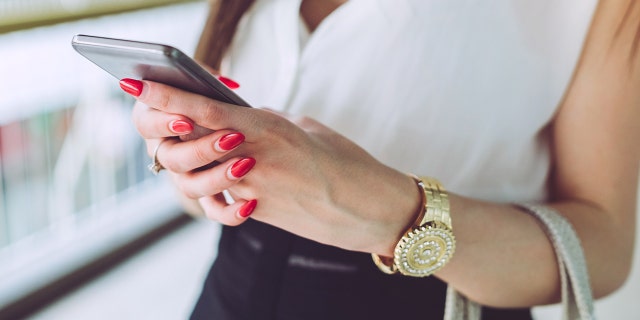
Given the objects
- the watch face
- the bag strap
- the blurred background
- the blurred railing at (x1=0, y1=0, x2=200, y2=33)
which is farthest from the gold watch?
the blurred railing at (x1=0, y1=0, x2=200, y2=33)

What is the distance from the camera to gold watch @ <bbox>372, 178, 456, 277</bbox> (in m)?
0.54

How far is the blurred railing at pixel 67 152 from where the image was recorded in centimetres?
148

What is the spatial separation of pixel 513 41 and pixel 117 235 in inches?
58.9

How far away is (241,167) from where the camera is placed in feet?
1.58

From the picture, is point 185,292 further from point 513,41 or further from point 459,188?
point 513,41

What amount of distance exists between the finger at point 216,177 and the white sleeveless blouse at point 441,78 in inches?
8.1

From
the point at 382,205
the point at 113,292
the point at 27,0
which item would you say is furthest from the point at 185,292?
the point at 382,205

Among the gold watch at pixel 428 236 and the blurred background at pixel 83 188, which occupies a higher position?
the gold watch at pixel 428 236

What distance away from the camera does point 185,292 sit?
6.32 feet

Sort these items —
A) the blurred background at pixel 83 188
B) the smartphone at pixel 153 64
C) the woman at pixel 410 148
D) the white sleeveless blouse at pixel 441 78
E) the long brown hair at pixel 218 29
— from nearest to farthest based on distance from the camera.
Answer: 1. the smartphone at pixel 153 64
2. the woman at pixel 410 148
3. the white sleeveless blouse at pixel 441 78
4. the long brown hair at pixel 218 29
5. the blurred background at pixel 83 188

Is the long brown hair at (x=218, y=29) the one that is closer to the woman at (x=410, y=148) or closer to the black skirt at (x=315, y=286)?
the woman at (x=410, y=148)

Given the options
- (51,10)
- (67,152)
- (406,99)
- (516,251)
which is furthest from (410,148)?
(67,152)

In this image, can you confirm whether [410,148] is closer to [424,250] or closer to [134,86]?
[424,250]

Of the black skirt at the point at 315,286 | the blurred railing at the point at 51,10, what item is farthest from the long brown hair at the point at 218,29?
the blurred railing at the point at 51,10
